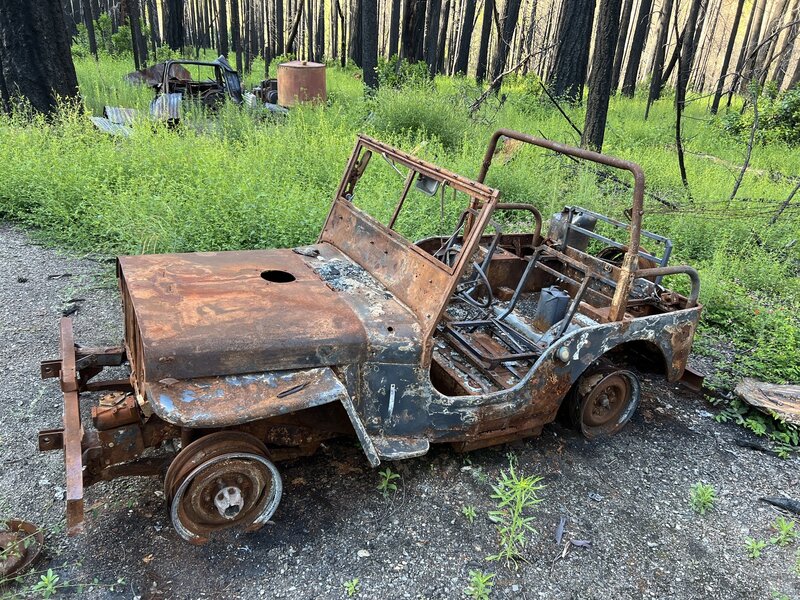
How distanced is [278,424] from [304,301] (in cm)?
64

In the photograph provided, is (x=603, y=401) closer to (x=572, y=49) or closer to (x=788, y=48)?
(x=788, y=48)

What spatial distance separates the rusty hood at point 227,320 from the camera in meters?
2.59

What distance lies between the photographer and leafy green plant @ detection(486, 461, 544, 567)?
2.99 metres

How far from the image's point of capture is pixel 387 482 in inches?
131

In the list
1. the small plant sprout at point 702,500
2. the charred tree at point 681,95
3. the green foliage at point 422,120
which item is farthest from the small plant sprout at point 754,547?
the green foliage at point 422,120

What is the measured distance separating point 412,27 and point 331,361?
1788 centimetres

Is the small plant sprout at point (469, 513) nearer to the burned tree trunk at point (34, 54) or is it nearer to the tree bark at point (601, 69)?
the tree bark at point (601, 69)

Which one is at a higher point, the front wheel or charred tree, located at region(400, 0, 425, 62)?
charred tree, located at region(400, 0, 425, 62)

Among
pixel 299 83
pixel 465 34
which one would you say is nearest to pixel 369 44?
pixel 299 83

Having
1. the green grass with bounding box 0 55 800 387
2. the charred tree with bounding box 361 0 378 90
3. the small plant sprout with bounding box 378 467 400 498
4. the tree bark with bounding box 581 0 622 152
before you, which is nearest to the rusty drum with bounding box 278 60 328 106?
the green grass with bounding box 0 55 800 387

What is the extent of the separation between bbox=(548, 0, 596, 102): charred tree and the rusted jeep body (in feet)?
36.1

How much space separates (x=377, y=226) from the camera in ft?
12.4

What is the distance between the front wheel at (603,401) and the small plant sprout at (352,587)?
71.3 inches

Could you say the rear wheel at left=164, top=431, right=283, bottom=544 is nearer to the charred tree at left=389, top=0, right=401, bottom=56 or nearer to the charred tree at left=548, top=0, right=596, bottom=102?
the charred tree at left=548, top=0, right=596, bottom=102
